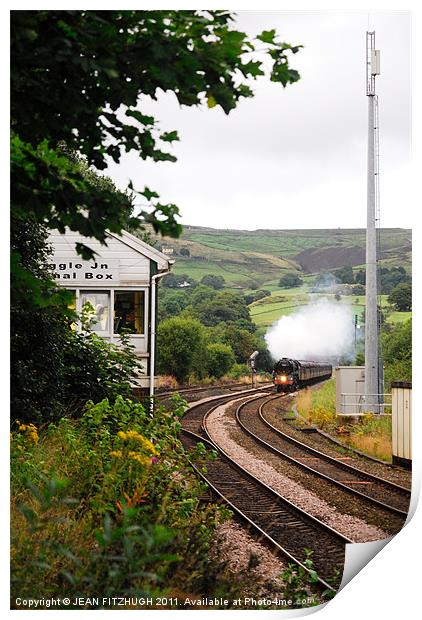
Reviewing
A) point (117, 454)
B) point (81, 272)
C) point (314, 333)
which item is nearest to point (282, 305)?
point (314, 333)

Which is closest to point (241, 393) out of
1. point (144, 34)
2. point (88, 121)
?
point (88, 121)

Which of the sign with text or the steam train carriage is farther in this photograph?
the steam train carriage

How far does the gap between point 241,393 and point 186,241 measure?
105cm

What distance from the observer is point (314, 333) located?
508cm

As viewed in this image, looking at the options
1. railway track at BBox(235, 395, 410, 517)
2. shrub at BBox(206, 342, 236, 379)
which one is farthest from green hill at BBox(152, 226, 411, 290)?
railway track at BBox(235, 395, 410, 517)

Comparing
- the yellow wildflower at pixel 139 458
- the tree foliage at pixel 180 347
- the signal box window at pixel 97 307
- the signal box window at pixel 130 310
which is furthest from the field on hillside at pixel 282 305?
the yellow wildflower at pixel 139 458

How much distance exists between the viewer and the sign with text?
4.73 m

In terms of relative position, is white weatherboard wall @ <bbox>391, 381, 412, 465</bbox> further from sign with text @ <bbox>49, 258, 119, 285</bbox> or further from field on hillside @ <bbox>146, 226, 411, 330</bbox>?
sign with text @ <bbox>49, 258, 119, 285</bbox>

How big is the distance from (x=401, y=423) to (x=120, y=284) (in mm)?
1915

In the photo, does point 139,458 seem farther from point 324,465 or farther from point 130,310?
point 324,465

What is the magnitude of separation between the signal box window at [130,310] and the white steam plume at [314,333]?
78cm

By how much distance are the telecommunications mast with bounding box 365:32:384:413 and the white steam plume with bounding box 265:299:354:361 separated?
133mm

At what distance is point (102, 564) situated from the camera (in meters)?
4.10

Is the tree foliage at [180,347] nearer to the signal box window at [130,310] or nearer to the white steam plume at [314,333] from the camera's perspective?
the signal box window at [130,310]
